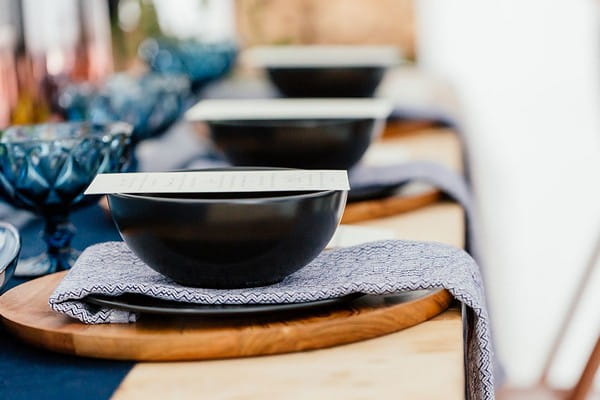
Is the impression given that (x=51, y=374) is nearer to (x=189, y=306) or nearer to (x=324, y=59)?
(x=189, y=306)

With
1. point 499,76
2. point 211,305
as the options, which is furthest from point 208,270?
point 499,76

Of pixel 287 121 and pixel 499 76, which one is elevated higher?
pixel 287 121

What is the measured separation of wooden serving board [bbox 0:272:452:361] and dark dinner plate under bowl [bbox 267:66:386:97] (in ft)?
3.93

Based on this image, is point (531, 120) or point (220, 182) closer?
point (220, 182)

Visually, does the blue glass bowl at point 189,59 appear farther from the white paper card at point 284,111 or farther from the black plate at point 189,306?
the black plate at point 189,306

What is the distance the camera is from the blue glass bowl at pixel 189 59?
2.44 metres

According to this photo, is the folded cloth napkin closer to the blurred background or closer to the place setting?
the place setting

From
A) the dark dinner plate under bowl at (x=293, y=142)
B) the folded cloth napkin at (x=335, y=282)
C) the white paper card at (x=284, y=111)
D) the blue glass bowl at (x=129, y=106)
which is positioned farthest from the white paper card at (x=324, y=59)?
the folded cloth napkin at (x=335, y=282)

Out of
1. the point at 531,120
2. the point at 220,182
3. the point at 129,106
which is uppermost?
the point at 220,182

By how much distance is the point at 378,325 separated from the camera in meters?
0.73

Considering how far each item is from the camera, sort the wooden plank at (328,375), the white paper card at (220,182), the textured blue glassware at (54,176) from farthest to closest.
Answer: the textured blue glassware at (54,176) < the white paper card at (220,182) < the wooden plank at (328,375)

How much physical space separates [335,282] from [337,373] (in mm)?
106

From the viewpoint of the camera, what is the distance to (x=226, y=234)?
710 mm

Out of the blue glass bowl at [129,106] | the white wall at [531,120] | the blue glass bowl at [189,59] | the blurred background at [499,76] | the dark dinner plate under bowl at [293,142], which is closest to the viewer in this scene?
the dark dinner plate under bowl at [293,142]
